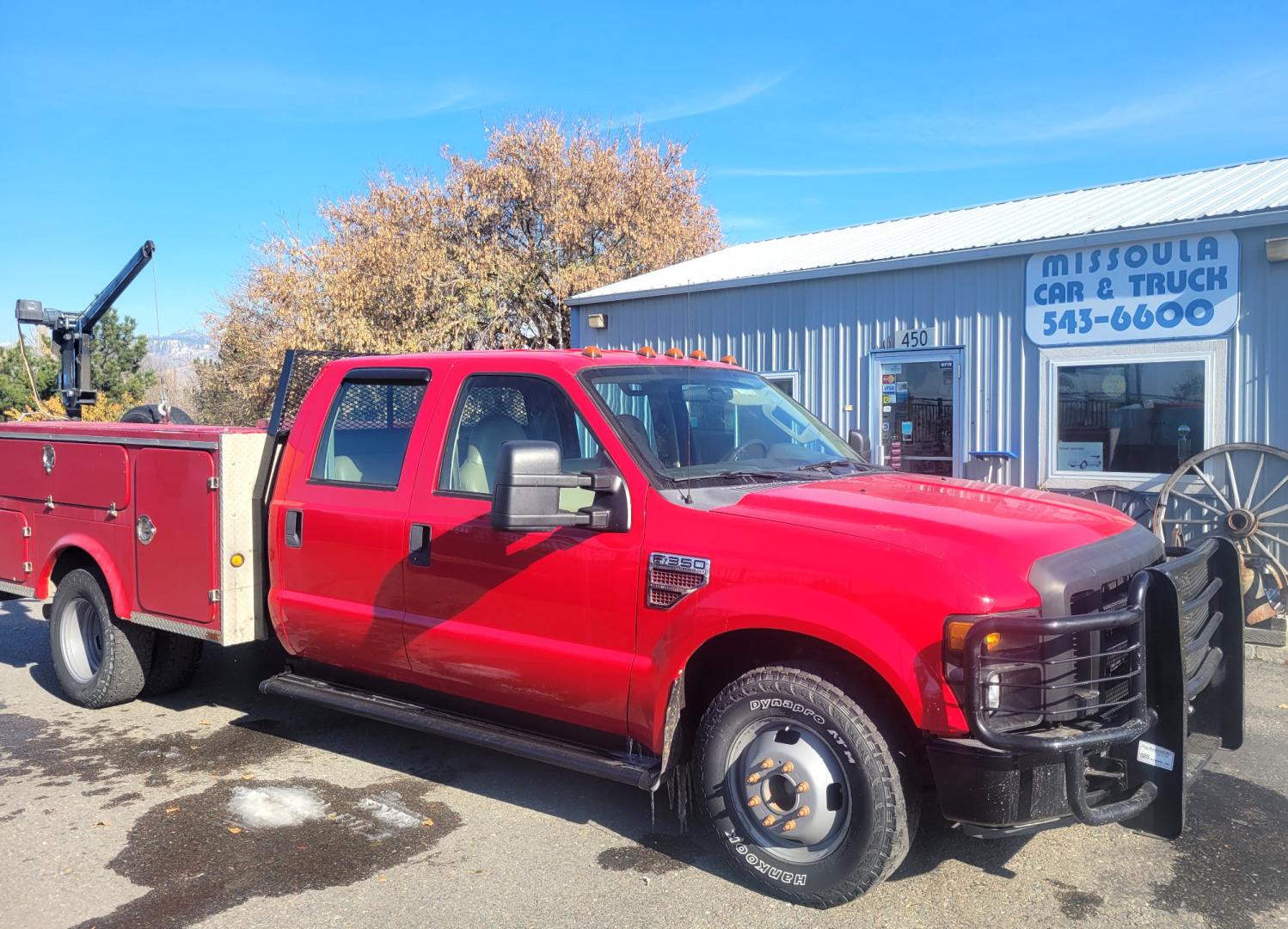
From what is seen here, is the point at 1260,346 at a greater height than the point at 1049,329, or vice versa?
the point at 1049,329

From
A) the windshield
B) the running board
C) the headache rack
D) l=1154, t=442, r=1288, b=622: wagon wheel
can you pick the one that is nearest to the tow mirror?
the windshield

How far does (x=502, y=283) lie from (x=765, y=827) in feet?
70.8

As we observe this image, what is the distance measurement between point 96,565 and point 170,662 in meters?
0.72

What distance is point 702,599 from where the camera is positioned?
3586mm

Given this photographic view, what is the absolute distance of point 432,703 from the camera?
181 inches

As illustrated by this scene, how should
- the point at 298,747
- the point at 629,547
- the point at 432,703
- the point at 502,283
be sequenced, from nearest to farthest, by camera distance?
the point at 629,547 < the point at 432,703 < the point at 298,747 < the point at 502,283

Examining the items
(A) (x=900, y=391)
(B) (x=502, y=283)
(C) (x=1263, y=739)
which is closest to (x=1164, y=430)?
(A) (x=900, y=391)

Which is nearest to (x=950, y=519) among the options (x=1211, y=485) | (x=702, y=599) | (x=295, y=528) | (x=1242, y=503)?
(x=702, y=599)

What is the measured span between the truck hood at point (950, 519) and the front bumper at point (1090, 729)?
235 millimetres

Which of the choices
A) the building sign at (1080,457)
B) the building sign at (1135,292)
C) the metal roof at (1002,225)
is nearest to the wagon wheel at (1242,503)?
the building sign at (1080,457)

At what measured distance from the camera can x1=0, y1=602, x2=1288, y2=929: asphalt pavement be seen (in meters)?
3.52

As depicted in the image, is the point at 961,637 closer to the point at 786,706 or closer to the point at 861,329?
the point at 786,706

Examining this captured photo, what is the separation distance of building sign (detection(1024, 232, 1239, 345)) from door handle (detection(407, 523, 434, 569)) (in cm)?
725

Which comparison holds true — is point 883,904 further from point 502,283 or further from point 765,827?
point 502,283
